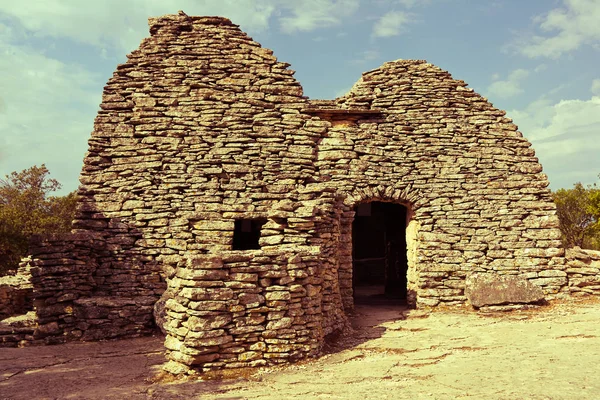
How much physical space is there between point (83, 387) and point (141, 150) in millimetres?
5129

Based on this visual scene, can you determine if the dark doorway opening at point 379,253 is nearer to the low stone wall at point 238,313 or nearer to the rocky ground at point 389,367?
the rocky ground at point 389,367

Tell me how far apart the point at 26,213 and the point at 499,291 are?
1931cm

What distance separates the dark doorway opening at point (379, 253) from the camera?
12.9m

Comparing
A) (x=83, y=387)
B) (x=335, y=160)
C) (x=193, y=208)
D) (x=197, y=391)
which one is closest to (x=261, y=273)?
(x=197, y=391)

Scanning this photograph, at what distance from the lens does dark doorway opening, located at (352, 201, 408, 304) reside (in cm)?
1293

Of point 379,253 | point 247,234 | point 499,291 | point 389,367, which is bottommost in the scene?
point 389,367

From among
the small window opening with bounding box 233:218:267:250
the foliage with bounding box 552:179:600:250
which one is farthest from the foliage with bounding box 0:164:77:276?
the foliage with bounding box 552:179:600:250

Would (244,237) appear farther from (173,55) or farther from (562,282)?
(562,282)

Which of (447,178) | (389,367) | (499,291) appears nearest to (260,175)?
(447,178)

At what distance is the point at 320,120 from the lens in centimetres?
988

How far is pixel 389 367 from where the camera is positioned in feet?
19.1

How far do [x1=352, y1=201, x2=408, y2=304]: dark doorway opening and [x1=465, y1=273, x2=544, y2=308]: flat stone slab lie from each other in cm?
301

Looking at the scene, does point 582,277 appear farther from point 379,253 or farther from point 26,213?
point 26,213

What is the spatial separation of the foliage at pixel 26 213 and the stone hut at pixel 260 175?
9.63 metres
